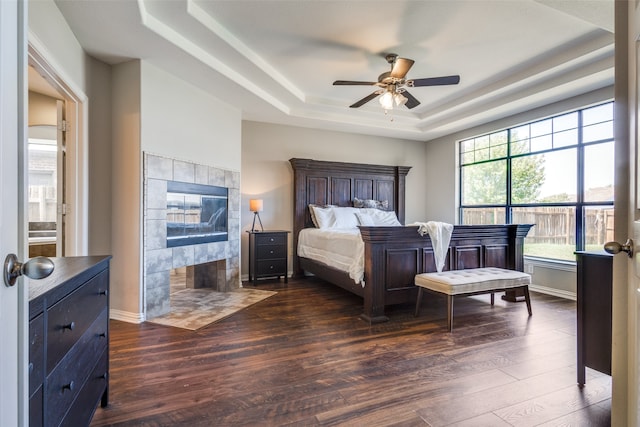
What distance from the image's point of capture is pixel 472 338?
2.75 meters

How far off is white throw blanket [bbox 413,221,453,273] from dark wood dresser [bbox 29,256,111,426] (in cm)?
286

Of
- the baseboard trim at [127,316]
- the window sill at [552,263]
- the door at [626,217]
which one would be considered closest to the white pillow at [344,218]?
the window sill at [552,263]

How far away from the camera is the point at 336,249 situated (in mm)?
3934

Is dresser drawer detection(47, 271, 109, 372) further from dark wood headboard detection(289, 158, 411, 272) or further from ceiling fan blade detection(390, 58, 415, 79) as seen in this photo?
dark wood headboard detection(289, 158, 411, 272)

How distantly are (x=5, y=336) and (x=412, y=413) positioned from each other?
1791 millimetres

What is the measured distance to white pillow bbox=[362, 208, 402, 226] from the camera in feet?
17.4

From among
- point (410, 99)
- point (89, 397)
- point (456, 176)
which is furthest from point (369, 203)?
point (89, 397)

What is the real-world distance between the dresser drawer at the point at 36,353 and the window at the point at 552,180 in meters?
4.96

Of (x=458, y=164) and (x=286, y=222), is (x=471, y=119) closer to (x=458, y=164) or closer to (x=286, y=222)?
(x=458, y=164)

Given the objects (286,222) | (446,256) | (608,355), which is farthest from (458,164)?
(608,355)

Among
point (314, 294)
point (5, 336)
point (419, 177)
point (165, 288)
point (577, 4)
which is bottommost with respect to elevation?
point (314, 294)

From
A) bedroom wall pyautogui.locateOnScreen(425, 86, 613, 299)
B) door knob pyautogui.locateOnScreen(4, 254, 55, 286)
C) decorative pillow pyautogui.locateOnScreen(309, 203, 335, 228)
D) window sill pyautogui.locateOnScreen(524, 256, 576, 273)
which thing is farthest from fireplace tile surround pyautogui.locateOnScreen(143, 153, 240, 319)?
window sill pyautogui.locateOnScreen(524, 256, 576, 273)

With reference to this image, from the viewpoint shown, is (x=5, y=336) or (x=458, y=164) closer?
(x=5, y=336)

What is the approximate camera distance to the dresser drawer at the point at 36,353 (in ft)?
2.97
